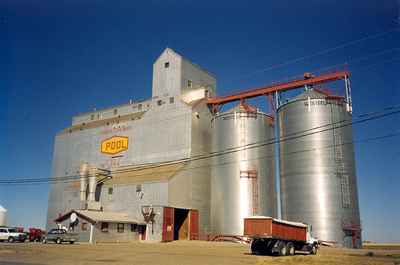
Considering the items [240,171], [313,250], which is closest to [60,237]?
[240,171]

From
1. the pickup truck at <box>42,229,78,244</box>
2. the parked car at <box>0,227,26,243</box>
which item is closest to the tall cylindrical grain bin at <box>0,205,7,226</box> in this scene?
the parked car at <box>0,227,26,243</box>

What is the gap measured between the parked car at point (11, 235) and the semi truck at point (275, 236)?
1506 inches

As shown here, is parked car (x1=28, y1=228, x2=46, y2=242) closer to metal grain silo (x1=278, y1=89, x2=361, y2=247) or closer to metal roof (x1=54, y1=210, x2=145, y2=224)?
metal roof (x1=54, y1=210, x2=145, y2=224)

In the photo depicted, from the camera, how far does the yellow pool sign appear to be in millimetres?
68000

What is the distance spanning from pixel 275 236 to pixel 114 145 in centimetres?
4352

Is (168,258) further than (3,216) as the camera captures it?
No

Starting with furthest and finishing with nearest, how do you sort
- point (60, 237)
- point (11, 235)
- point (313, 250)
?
point (11, 235) < point (60, 237) < point (313, 250)

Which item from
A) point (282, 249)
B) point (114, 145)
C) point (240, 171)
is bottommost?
point (282, 249)

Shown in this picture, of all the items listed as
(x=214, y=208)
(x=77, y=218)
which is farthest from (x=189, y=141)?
(x=77, y=218)

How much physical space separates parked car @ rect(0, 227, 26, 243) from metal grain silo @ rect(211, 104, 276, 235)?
27.8 meters

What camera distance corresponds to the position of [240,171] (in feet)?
182

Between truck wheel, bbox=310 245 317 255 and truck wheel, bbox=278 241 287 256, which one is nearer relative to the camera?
truck wheel, bbox=278 241 287 256

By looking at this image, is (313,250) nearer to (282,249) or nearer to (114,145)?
(282,249)

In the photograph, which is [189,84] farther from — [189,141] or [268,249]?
[268,249]
